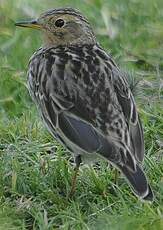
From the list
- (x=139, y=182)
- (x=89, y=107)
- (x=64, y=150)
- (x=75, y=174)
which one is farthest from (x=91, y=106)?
(x=64, y=150)

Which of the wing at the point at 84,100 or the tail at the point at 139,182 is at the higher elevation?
the wing at the point at 84,100

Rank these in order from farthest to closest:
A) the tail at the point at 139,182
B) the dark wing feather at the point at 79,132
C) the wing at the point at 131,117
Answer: the wing at the point at 131,117 < the dark wing feather at the point at 79,132 < the tail at the point at 139,182

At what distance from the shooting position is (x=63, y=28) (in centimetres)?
842

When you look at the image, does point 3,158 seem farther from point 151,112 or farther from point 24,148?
point 151,112

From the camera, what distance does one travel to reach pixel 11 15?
11.2 m

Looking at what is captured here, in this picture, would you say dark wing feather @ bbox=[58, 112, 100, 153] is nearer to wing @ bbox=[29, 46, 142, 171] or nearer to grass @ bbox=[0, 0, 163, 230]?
wing @ bbox=[29, 46, 142, 171]

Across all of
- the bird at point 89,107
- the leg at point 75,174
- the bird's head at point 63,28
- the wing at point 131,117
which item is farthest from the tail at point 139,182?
the bird's head at point 63,28

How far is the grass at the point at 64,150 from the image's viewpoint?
743 centimetres

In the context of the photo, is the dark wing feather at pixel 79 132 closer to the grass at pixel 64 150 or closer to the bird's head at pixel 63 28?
the grass at pixel 64 150

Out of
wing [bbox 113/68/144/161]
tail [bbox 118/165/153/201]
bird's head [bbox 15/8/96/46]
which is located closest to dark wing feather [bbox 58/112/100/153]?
tail [bbox 118/165/153/201]

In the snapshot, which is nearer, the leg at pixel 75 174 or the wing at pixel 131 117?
the wing at pixel 131 117

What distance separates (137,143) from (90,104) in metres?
0.47

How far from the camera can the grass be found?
743cm

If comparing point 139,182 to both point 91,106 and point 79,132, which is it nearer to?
point 79,132
